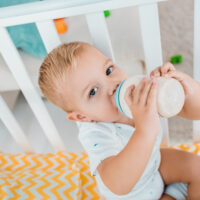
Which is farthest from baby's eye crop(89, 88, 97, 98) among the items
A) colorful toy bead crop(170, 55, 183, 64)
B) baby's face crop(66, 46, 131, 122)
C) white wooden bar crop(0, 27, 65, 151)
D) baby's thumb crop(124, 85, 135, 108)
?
colorful toy bead crop(170, 55, 183, 64)

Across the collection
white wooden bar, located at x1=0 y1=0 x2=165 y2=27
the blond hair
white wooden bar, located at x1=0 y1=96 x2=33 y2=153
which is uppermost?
white wooden bar, located at x1=0 y1=0 x2=165 y2=27

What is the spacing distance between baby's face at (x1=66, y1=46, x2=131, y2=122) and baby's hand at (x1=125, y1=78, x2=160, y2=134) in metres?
0.10

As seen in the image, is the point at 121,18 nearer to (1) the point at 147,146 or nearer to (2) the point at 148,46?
(2) the point at 148,46

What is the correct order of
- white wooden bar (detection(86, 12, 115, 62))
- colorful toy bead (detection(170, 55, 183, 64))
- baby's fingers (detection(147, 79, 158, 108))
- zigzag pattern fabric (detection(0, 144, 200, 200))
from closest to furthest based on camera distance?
baby's fingers (detection(147, 79, 158, 108)) < white wooden bar (detection(86, 12, 115, 62)) < zigzag pattern fabric (detection(0, 144, 200, 200)) < colorful toy bead (detection(170, 55, 183, 64))

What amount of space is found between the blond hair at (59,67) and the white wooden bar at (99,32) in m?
0.04

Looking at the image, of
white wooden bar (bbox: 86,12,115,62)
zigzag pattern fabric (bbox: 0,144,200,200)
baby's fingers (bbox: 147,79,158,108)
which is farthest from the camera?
zigzag pattern fabric (bbox: 0,144,200,200)

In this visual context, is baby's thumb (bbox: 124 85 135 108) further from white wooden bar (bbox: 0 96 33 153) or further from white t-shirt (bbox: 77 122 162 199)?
white wooden bar (bbox: 0 96 33 153)

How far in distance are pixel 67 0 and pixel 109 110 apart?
0.28 m

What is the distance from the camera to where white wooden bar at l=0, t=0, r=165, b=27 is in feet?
2.06

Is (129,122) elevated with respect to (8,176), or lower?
elevated

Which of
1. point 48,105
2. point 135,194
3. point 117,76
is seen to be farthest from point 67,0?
point 48,105

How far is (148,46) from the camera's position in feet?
2.38

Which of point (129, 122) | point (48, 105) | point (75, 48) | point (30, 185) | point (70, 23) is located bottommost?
point (48, 105)

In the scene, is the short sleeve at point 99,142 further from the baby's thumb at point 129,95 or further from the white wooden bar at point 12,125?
the white wooden bar at point 12,125
